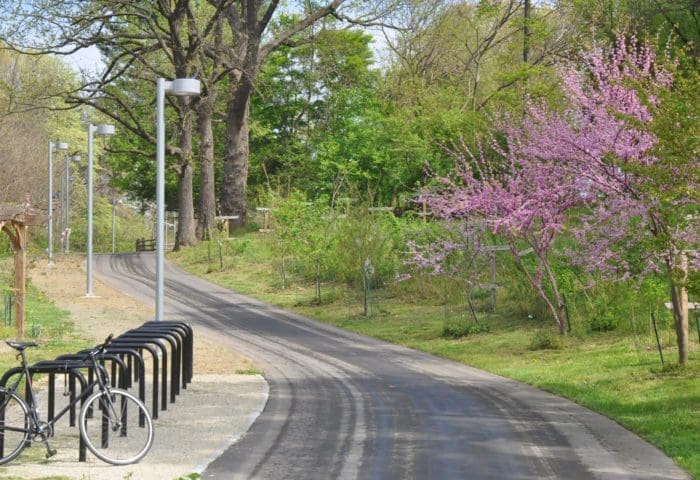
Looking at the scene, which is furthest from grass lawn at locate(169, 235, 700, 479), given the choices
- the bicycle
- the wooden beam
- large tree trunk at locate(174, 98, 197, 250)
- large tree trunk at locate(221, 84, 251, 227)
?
large tree trunk at locate(221, 84, 251, 227)

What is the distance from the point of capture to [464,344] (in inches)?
896

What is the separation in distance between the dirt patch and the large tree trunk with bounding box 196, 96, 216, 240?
20.4 feet

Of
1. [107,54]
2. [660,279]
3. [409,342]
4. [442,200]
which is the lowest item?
[409,342]

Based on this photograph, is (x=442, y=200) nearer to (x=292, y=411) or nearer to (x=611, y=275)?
(x=611, y=275)

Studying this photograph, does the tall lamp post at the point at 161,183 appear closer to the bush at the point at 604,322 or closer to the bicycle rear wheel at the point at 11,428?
the bicycle rear wheel at the point at 11,428

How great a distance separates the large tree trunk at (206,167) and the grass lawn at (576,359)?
14686mm

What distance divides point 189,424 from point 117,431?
5.14 ft

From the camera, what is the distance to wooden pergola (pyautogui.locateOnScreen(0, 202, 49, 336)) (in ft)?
67.3

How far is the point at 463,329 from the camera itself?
23906mm

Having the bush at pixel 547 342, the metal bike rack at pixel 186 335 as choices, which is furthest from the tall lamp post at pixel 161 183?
the bush at pixel 547 342

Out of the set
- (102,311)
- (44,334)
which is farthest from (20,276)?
(102,311)

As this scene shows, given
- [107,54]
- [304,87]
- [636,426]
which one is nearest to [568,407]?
[636,426]

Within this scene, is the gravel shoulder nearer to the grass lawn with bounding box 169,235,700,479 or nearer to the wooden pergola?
the wooden pergola

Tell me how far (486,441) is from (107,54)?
36583 mm
